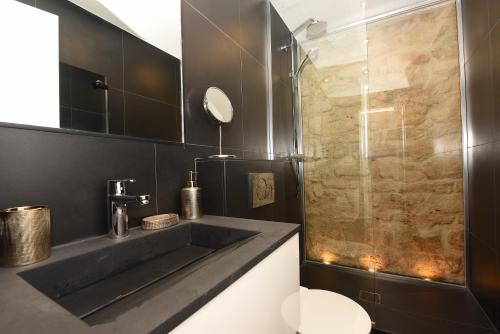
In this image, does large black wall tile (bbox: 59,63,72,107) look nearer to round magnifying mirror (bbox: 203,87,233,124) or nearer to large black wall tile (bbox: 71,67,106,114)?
large black wall tile (bbox: 71,67,106,114)

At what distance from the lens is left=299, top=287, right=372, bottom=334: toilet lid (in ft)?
3.29

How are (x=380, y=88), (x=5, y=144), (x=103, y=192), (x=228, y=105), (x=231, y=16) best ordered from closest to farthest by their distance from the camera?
(x=5, y=144) → (x=103, y=192) → (x=228, y=105) → (x=231, y=16) → (x=380, y=88)

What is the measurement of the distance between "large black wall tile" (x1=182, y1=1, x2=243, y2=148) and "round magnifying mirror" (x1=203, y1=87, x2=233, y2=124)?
0.03 m

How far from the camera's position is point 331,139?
6.76 ft

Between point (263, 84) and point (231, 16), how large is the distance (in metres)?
0.52

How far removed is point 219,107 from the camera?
1294mm

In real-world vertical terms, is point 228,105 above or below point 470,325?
above

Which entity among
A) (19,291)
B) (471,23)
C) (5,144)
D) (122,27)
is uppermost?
(471,23)

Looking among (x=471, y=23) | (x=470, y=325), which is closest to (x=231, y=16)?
(x=471, y=23)

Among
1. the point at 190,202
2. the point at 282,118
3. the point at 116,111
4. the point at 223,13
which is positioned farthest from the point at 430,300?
the point at 223,13

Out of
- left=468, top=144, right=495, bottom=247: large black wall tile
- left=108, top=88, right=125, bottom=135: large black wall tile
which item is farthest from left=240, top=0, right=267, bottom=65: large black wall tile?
left=468, top=144, right=495, bottom=247: large black wall tile

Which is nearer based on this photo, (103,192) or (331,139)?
(103,192)

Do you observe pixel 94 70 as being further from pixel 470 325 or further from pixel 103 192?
pixel 470 325

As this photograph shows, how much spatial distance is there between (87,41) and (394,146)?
2.15 meters
